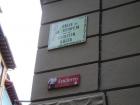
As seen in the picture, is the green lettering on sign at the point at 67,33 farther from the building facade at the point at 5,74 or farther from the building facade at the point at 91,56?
the building facade at the point at 5,74

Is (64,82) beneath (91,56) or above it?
beneath

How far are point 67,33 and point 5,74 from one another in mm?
22717

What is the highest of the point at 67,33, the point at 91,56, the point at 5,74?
the point at 5,74

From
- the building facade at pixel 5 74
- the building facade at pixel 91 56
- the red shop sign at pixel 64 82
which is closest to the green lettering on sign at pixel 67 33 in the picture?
the building facade at pixel 91 56

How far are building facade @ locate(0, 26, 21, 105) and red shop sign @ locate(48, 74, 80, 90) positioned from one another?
21.5 metres

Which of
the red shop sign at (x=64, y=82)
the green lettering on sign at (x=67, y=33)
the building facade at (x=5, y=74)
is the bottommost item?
the red shop sign at (x=64, y=82)

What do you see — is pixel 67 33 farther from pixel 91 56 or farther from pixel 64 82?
Answer: pixel 64 82

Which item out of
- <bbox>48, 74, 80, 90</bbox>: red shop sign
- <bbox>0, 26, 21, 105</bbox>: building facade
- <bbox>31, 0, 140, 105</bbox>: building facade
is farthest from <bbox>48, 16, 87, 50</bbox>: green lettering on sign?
<bbox>0, 26, 21, 105</bbox>: building facade

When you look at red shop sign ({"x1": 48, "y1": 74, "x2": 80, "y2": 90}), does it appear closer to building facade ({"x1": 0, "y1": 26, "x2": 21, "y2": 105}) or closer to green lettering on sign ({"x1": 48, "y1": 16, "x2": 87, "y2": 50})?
green lettering on sign ({"x1": 48, "y1": 16, "x2": 87, "y2": 50})

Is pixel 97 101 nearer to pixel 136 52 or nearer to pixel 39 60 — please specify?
pixel 136 52

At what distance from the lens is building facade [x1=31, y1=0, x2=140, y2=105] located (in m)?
4.64

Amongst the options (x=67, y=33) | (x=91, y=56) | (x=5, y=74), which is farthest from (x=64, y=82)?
(x=5, y=74)

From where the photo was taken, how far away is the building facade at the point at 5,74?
26719mm

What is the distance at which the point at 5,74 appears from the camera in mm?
27641
